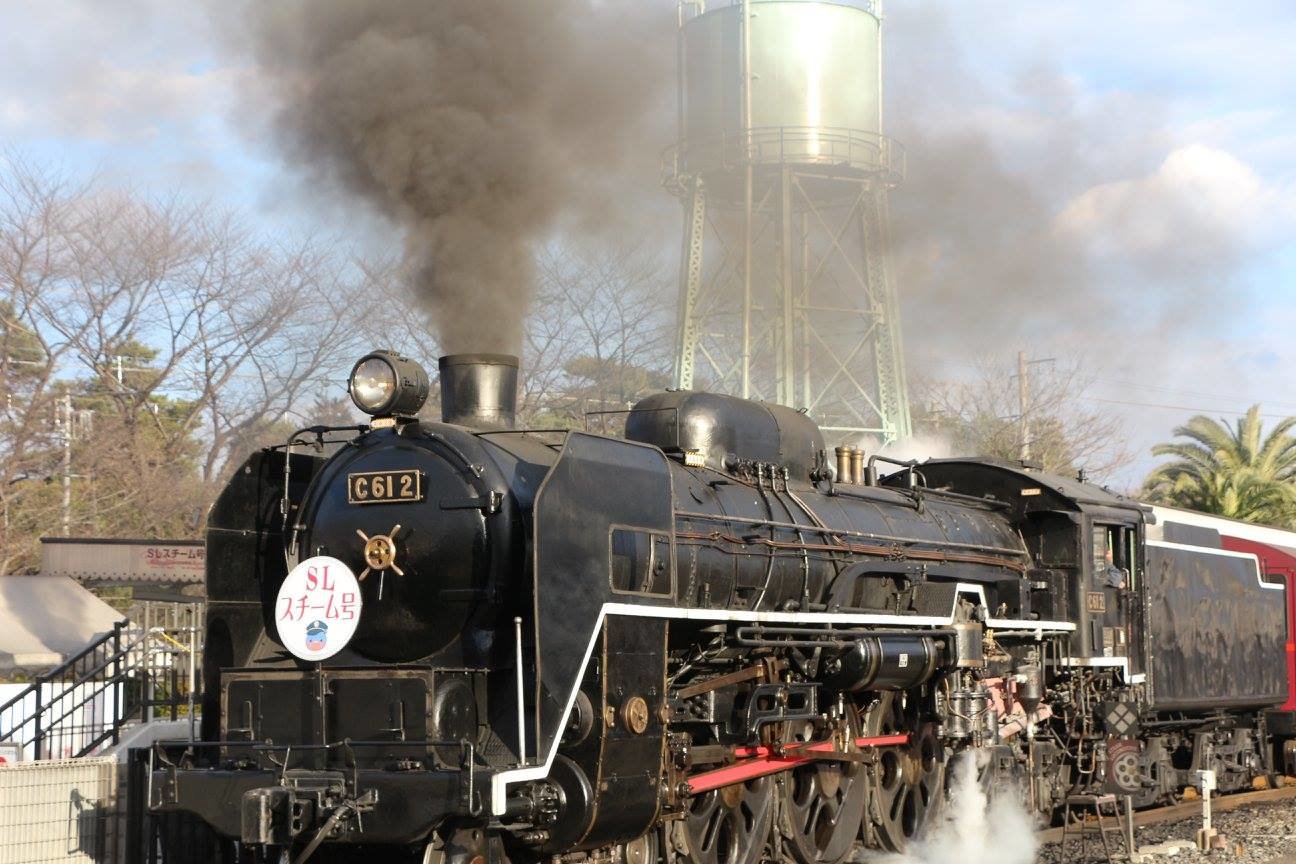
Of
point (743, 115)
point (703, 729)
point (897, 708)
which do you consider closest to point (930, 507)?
point (897, 708)

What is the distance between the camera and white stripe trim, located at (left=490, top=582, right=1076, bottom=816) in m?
7.16

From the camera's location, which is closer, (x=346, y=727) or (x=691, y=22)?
(x=346, y=727)

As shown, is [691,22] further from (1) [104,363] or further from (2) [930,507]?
(2) [930,507]

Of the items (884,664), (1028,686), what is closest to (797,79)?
(1028,686)

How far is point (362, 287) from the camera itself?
28.0 m

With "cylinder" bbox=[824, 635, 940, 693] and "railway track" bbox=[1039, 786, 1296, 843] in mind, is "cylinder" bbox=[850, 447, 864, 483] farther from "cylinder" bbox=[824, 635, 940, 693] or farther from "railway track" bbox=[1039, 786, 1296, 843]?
"railway track" bbox=[1039, 786, 1296, 843]

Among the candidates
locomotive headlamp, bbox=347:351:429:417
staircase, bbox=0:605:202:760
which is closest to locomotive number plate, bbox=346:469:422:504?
locomotive headlamp, bbox=347:351:429:417

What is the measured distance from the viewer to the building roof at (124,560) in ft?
66.7

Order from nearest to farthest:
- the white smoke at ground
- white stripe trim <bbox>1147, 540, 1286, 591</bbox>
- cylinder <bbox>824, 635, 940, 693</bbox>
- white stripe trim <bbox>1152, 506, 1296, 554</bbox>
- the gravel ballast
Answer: cylinder <bbox>824, 635, 940, 693</bbox>, the white smoke at ground, the gravel ballast, white stripe trim <bbox>1147, 540, 1286, 591</bbox>, white stripe trim <bbox>1152, 506, 1296, 554</bbox>

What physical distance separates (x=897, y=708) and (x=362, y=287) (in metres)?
19.1

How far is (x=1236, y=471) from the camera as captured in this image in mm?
32500

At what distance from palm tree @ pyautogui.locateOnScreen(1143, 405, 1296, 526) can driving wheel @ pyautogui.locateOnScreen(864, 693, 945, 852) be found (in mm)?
22945

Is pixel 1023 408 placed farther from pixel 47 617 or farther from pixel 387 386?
pixel 387 386

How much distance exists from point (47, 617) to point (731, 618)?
17039mm
